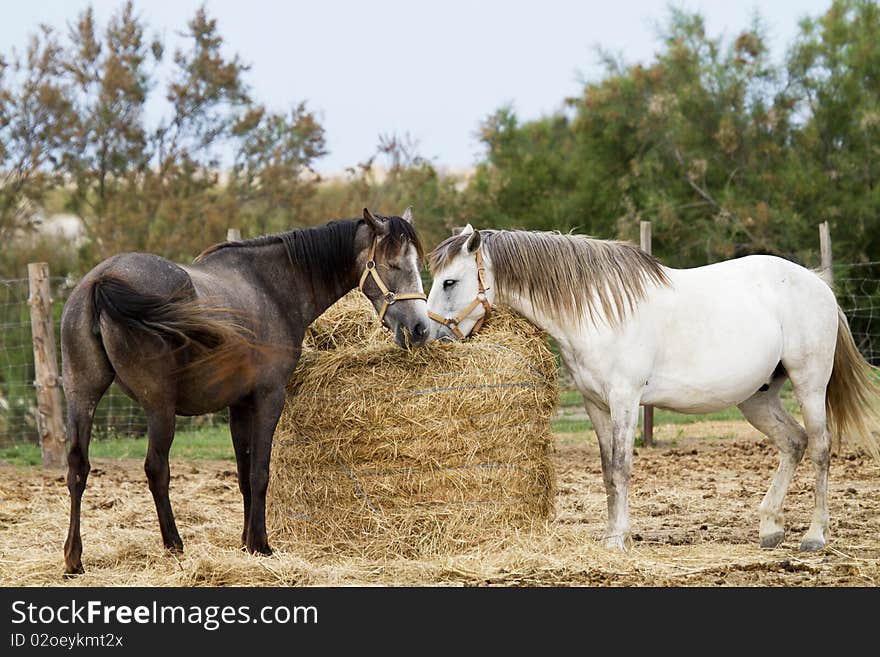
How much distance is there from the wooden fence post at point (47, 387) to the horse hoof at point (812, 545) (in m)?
6.33

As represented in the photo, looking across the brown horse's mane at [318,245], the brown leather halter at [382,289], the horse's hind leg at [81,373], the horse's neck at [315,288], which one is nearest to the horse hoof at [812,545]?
the brown leather halter at [382,289]

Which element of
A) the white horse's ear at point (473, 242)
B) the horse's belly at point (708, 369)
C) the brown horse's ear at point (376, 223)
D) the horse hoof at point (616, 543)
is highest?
the brown horse's ear at point (376, 223)

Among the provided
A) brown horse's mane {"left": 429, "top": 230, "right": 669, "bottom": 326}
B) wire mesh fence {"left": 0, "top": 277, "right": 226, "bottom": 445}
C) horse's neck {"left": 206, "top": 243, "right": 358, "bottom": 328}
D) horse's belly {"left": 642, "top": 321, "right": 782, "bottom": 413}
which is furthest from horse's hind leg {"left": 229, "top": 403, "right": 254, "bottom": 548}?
wire mesh fence {"left": 0, "top": 277, "right": 226, "bottom": 445}

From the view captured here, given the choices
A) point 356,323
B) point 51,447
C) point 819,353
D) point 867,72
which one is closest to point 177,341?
point 356,323

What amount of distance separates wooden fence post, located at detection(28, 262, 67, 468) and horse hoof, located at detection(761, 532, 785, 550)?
6.13 meters

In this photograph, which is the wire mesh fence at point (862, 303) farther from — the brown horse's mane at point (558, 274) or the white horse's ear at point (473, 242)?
the white horse's ear at point (473, 242)

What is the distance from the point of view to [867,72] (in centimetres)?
1394

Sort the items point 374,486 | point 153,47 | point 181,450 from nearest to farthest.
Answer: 1. point 374,486
2. point 181,450
3. point 153,47

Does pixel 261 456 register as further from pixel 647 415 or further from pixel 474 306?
pixel 647 415

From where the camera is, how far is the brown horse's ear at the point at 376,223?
4.93 metres

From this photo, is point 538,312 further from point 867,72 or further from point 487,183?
point 487,183

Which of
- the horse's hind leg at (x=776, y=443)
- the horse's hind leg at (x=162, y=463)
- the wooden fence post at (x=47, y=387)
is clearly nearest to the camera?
the horse's hind leg at (x=162, y=463)
